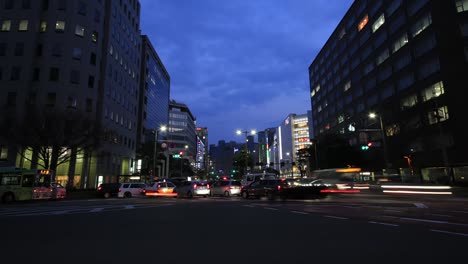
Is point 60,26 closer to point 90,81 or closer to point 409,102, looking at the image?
point 90,81

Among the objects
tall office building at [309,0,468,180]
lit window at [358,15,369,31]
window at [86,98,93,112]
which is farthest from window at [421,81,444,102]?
window at [86,98,93,112]

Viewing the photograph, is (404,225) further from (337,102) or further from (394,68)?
(337,102)

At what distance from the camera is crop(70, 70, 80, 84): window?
1813 inches

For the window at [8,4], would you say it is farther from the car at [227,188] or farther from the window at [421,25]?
the window at [421,25]

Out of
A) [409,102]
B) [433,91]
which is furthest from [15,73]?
[409,102]

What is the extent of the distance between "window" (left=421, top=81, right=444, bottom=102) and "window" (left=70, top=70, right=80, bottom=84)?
179 ft

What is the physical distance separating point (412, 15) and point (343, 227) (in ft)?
184

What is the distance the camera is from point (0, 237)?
820 cm

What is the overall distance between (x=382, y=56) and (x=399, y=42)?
22.6ft

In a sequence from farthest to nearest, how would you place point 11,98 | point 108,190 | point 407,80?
point 407,80 < point 11,98 < point 108,190

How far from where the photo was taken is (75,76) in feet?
152

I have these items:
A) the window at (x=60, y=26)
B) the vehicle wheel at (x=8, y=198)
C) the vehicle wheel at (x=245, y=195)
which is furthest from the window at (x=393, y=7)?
the vehicle wheel at (x=8, y=198)

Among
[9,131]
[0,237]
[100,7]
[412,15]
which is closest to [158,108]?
[100,7]

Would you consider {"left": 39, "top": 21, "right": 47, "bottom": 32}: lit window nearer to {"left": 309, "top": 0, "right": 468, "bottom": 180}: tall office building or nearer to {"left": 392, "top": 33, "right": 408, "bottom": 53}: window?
{"left": 309, "top": 0, "right": 468, "bottom": 180}: tall office building
